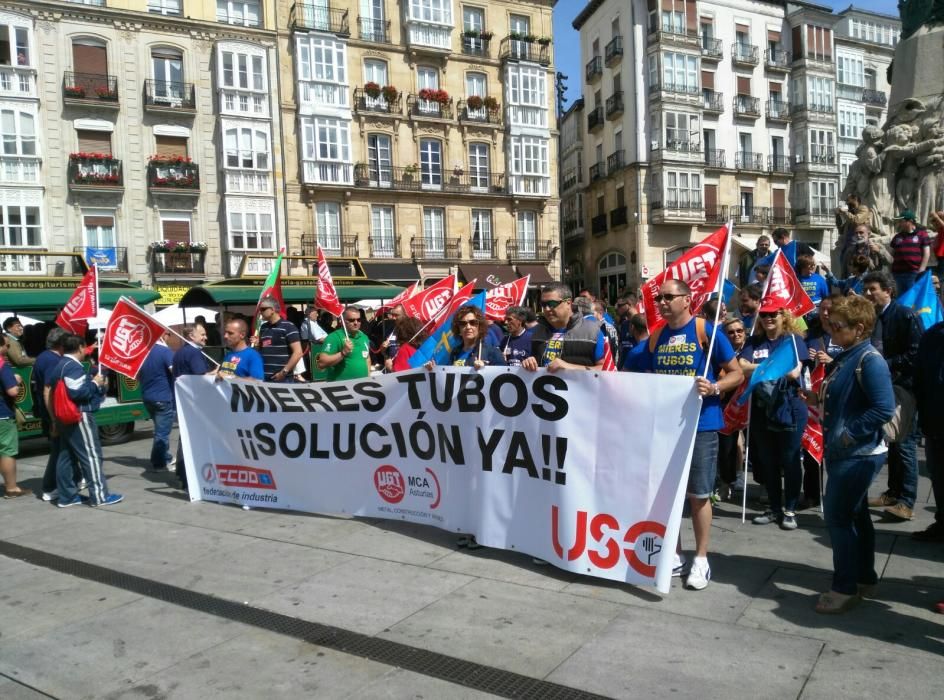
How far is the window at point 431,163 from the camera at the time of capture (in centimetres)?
3734

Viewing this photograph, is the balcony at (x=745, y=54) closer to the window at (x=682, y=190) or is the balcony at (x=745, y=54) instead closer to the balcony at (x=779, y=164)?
the balcony at (x=779, y=164)

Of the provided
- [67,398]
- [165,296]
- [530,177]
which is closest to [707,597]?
[67,398]

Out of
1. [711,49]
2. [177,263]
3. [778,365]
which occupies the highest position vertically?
[711,49]

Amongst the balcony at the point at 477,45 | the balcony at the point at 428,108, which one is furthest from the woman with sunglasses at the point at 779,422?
the balcony at the point at 477,45

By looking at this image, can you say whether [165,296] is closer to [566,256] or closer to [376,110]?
[376,110]

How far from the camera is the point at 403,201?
3669cm

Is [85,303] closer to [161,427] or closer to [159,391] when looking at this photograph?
[159,391]

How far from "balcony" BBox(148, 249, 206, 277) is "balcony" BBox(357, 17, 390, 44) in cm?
1296

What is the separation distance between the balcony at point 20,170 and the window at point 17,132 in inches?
9.1

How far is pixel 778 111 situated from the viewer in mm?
44938

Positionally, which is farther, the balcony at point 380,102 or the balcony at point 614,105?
the balcony at point 614,105

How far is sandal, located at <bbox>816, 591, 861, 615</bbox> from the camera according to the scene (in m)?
4.11

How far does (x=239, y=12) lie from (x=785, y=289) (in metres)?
33.6

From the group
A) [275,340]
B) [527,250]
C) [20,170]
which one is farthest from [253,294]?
[527,250]
